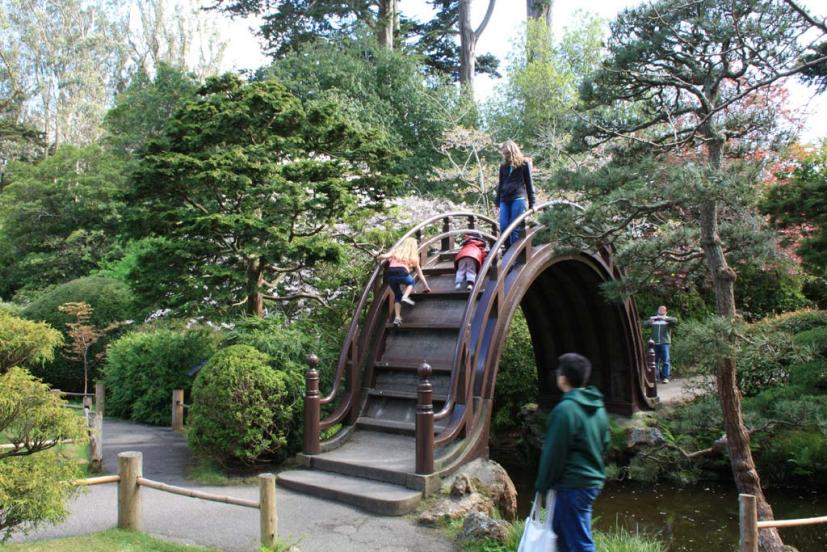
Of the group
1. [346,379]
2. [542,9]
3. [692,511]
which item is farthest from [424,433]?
[542,9]

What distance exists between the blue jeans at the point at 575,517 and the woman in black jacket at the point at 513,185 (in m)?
5.79

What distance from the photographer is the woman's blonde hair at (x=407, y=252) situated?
888 centimetres

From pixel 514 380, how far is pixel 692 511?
4913 mm

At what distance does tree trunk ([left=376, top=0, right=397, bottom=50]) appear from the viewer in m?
24.5

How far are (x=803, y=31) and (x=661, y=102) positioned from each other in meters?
1.69

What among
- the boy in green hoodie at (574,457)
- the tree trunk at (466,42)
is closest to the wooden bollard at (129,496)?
the boy in green hoodie at (574,457)

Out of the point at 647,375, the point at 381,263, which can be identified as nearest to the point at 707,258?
the point at 381,263

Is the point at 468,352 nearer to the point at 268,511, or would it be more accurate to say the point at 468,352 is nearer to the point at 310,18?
the point at 268,511

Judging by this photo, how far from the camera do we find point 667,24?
23.5ft

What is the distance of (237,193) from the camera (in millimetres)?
9914

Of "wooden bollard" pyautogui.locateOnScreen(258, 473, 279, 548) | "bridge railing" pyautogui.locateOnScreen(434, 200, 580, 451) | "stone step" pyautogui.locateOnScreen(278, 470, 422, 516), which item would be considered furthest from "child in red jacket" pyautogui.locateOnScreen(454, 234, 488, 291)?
"wooden bollard" pyautogui.locateOnScreen(258, 473, 279, 548)

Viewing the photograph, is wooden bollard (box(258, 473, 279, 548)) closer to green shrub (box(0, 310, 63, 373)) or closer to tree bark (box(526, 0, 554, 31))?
green shrub (box(0, 310, 63, 373))

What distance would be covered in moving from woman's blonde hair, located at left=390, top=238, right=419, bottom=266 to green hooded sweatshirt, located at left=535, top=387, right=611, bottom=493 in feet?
16.6

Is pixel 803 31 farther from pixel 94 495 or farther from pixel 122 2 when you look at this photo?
pixel 122 2
